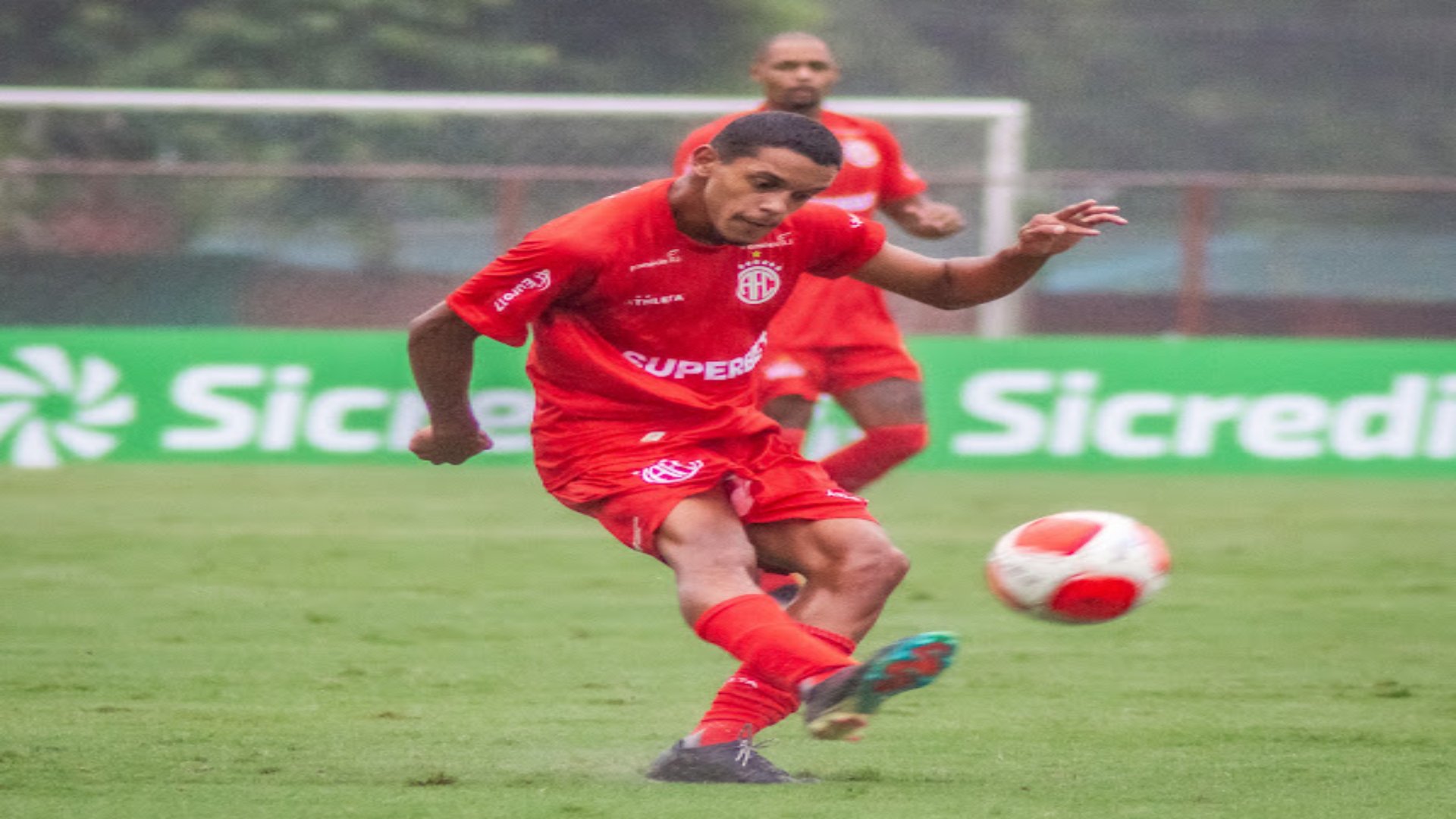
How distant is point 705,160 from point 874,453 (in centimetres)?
336

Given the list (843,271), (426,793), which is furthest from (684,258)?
(426,793)

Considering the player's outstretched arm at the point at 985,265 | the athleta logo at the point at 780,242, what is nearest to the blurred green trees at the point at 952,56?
the player's outstretched arm at the point at 985,265

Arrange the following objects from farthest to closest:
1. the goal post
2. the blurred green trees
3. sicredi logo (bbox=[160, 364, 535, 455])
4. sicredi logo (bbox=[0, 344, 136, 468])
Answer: the blurred green trees < the goal post < sicredi logo (bbox=[160, 364, 535, 455]) < sicredi logo (bbox=[0, 344, 136, 468])

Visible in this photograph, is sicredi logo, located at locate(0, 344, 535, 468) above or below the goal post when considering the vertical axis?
below

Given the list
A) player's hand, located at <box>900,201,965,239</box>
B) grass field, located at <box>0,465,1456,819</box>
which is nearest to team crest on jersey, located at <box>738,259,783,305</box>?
grass field, located at <box>0,465,1456,819</box>

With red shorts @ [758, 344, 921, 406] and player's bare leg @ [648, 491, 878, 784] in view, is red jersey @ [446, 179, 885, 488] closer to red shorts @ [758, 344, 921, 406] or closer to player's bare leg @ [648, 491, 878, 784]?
player's bare leg @ [648, 491, 878, 784]

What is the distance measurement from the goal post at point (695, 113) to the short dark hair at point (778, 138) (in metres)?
11.7

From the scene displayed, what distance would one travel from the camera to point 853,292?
845 centimetres

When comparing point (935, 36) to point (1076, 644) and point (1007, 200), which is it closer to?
point (1007, 200)

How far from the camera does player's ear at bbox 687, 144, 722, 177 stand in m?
5.16

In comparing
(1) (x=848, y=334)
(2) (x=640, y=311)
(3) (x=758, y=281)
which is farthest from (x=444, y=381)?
Answer: (1) (x=848, y=334)

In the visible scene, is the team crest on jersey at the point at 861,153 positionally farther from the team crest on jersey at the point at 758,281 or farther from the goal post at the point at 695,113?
the goal post at the point at 695,113

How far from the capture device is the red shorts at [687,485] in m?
5.31

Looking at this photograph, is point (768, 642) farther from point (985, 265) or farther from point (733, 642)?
point (985, 265)
